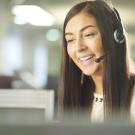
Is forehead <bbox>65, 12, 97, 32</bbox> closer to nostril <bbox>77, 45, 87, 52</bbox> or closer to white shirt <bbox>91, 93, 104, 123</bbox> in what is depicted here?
nostril <bbox>77, 45, 87, 52</bbox>

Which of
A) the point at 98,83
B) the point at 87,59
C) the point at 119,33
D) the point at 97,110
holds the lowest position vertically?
the point at 97,110

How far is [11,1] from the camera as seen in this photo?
4.87 feet

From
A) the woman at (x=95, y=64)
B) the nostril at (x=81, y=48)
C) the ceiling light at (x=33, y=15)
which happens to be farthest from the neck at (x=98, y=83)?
the ceiling light at (x=33, y=15)

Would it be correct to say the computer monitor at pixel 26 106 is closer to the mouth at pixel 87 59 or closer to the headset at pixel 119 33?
the mouth at pixel 87 59

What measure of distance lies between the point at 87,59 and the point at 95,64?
40 millimetres

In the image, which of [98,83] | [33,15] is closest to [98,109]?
[98,83]

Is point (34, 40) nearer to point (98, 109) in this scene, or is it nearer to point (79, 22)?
point (79, 22)

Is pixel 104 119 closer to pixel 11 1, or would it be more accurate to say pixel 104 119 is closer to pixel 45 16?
pixel 45 16

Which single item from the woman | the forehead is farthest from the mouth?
the forehead

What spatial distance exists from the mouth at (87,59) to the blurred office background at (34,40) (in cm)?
10

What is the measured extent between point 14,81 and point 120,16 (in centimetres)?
53

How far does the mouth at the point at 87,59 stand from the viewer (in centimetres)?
146

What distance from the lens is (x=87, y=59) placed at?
146 centimetres

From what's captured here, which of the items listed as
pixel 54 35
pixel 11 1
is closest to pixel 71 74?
pixel 54 35
